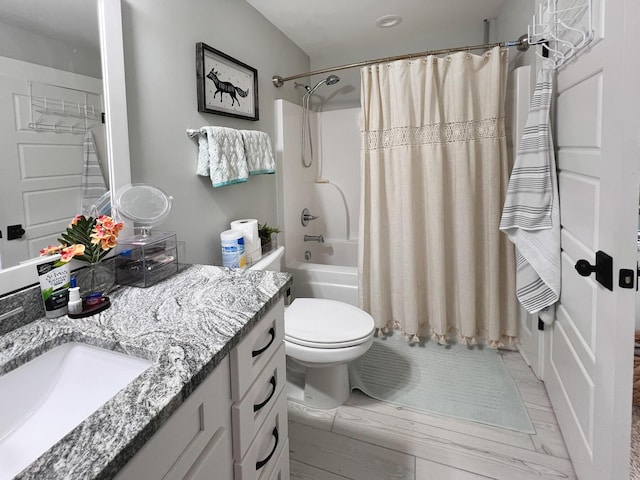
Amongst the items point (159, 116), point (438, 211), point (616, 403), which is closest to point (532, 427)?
point (616, 403)

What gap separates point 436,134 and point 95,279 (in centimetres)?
182

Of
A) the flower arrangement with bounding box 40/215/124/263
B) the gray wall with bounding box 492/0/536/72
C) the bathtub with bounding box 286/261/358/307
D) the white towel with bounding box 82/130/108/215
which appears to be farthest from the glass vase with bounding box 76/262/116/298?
the gray wall with bounding box 492/0/536/72

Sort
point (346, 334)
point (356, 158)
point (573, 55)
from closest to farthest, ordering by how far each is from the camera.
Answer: point (573, 55)
point (346, 334)
point (356, 158)

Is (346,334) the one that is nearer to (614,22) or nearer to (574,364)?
(574,364)

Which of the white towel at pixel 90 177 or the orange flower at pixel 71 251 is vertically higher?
the white towel at pixel 90 177

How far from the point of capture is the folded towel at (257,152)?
5.99 feet

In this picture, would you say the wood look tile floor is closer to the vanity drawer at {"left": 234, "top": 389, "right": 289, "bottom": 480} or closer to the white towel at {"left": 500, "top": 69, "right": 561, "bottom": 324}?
the vanity drawer at {"left": 234, "top": 389, "right": 289, "bottom": 480}

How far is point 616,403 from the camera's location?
3.15ft

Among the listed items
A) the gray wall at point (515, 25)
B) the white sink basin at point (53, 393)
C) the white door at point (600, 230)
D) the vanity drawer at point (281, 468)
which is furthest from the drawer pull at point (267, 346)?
the gray wall at point (515, 25)

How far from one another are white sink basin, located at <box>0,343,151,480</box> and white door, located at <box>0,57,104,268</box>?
1.05 feet

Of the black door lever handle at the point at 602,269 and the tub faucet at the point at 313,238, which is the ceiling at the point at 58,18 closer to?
the black door lever handle at the point at 602,269

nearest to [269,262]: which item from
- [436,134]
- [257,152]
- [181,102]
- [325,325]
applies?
[325,325]

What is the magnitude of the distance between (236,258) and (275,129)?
1132 mm

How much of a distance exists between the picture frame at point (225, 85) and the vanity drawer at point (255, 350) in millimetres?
1147
